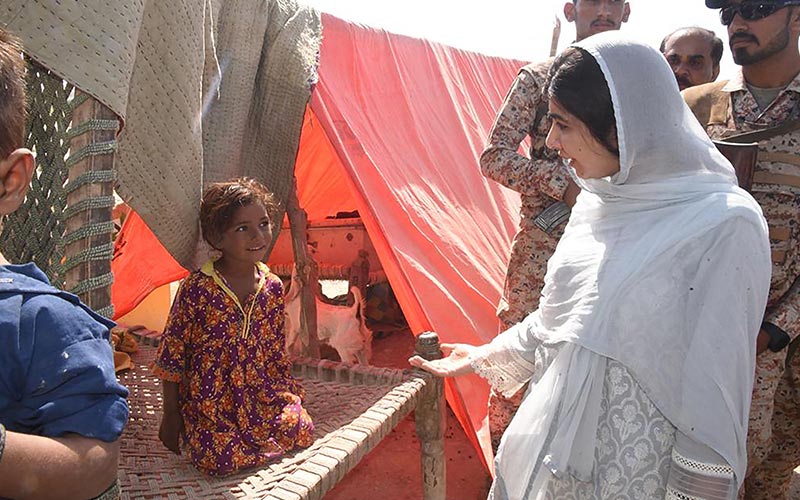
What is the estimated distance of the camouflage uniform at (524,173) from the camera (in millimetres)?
2178

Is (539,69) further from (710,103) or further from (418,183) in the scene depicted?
(418,183)

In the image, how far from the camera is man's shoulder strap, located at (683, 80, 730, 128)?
6.41 ft

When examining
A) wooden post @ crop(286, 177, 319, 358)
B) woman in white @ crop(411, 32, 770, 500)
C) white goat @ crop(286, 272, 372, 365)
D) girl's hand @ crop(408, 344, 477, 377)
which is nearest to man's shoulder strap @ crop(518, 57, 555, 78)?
woman in white @ crop(411, 32, 770, 500)

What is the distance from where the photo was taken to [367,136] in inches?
121

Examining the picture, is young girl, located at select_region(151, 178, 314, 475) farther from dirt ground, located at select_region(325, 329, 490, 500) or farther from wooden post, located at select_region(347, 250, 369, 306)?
wooden post, located at select_region(347, 250, 369, 306)

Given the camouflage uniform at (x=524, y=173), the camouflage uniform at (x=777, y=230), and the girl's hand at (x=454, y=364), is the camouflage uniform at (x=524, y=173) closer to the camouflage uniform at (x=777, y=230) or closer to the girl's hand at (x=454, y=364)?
the girl's hand at (x=454, y=364)

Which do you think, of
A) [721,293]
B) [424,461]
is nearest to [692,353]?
[721,293]

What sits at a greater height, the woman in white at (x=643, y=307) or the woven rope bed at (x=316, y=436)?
the woman in white at (x=643, y=307)

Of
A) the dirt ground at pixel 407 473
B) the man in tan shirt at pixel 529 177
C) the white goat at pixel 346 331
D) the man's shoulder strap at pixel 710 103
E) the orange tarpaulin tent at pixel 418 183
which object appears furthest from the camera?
the white goat at pixel 346 331

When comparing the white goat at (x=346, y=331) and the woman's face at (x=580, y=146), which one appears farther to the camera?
the white goat at (x=346, y=331)

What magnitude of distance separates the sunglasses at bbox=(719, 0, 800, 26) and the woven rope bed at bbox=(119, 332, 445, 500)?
1.78 meters

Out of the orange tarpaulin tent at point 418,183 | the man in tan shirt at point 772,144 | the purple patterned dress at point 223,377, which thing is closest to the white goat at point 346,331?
the orange tarpaulin tent at point 418,183

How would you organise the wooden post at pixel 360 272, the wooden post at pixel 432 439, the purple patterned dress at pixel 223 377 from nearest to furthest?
the purple patterned dress at pixel 223 377 → the wooden post at pixel 432 439 → the wooden post at pixel 360 272

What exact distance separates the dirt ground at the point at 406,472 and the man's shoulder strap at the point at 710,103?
2057 millimetres
